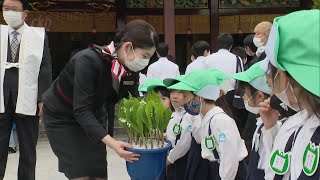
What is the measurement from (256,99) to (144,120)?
2.26ft

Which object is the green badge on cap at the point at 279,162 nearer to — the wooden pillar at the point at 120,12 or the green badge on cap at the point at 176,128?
the green badge on cap at the point at 176,128

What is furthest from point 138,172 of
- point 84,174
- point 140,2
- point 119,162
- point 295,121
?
point 140,2

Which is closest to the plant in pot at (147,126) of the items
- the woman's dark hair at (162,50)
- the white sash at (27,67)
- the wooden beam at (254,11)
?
the white sash at (27,67)

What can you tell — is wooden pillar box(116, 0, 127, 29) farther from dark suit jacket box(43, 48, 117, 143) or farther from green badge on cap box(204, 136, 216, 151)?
dark suit jacket box(43, 48, 117, 143)

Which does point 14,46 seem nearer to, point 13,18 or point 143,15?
point 13,18

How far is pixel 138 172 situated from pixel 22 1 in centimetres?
220

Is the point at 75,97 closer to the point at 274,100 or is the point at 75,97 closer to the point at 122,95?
the point at 122,95

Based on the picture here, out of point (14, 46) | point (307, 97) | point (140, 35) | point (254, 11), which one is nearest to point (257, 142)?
point (140, 35)

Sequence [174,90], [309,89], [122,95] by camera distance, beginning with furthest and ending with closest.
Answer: [174,90], [122,95], [309,89]

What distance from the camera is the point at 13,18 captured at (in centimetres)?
349

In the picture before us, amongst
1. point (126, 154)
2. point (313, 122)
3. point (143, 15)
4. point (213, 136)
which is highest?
point (143, 15)

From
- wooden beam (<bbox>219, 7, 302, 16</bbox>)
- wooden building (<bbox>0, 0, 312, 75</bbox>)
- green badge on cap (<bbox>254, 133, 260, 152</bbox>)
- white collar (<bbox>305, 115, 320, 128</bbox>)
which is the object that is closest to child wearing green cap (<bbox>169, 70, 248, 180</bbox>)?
green badge on cap (<bbox>254, 133, 260, 152</bbox>)

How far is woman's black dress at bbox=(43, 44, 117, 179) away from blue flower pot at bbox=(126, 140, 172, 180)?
A: 0.80 feet

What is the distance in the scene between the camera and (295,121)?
161cm
